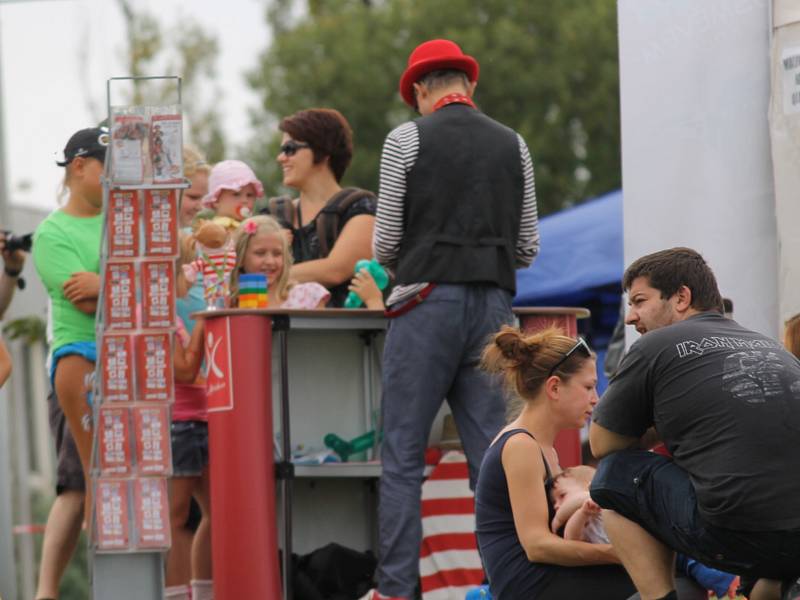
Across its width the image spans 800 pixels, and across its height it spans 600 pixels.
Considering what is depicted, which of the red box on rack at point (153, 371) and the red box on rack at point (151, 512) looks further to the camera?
the red box on rack at point (153, 371)

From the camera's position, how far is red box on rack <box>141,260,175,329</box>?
6.38m

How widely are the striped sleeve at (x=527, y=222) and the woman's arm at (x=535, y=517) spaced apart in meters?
1.67

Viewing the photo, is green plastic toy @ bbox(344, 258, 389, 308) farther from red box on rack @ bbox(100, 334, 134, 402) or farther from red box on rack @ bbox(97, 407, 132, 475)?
red box on rack @ bbox(97, 407, 132, 475)

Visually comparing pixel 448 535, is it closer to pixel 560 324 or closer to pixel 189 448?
pixel 560 324

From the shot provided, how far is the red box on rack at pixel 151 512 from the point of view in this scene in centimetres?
625

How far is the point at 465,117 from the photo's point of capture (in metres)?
6.54

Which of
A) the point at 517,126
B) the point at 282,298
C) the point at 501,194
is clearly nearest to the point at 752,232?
the point at 501,194

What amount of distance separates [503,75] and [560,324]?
21187 mm

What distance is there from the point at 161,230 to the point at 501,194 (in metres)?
1.27

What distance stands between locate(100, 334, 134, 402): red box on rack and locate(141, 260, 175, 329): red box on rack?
0.12 meters

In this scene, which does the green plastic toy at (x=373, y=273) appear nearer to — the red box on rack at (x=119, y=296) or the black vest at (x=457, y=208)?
the black vest at (x=457, y=208)

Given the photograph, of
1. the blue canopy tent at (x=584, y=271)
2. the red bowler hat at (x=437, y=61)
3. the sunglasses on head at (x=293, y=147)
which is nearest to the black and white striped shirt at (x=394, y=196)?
the red bowler hat at (x=437, y=61)

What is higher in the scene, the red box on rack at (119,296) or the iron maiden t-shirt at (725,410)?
the red box on rack at (119,296)

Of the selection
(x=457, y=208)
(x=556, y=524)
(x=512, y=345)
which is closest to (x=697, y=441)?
(x=556, y=524)
